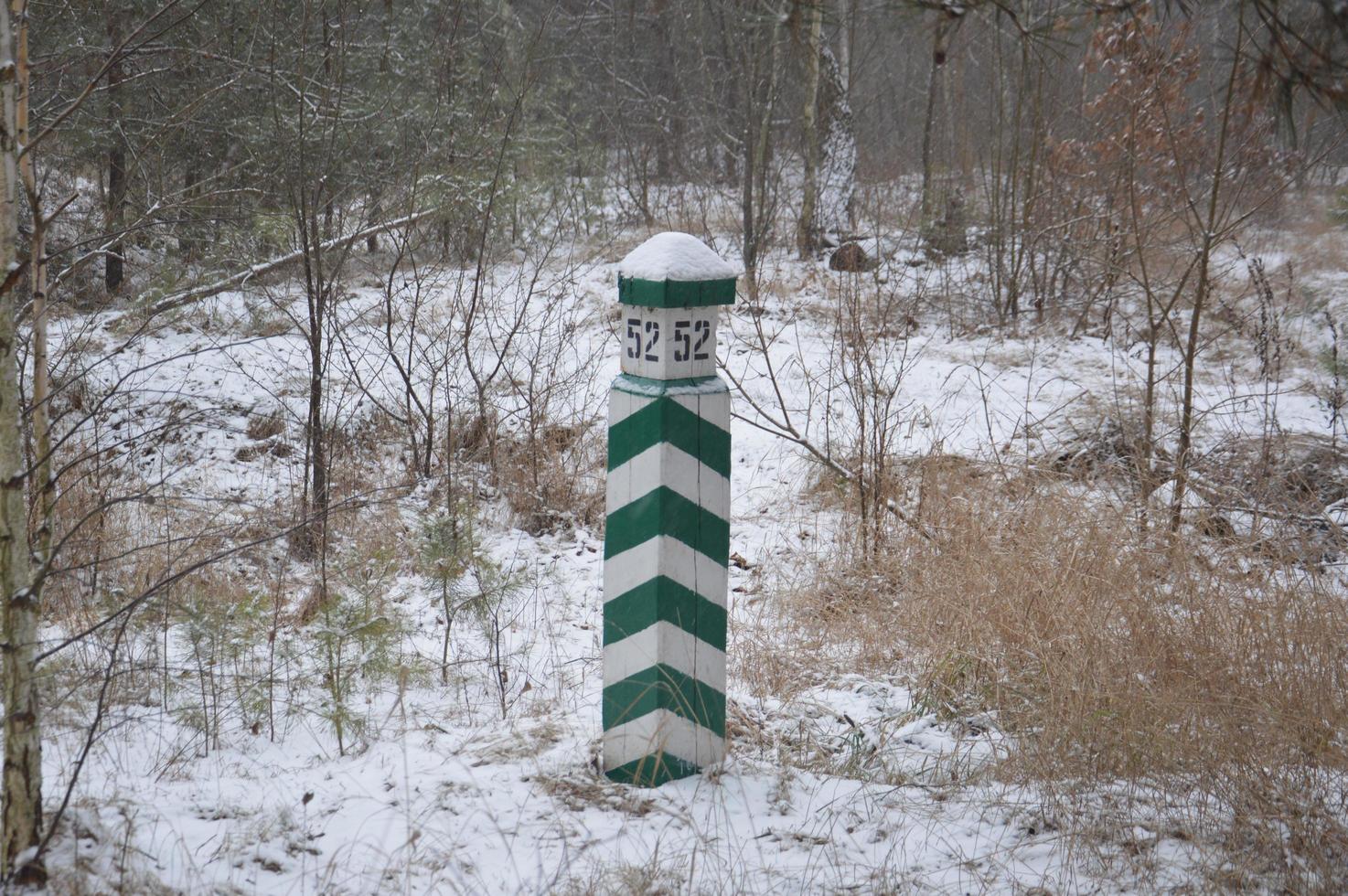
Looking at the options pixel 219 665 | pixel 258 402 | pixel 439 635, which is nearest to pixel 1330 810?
pixel 439 635

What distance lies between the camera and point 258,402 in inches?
290

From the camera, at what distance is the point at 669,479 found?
2578 mm

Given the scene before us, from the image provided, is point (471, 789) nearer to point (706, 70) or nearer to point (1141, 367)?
point (1141, 367)

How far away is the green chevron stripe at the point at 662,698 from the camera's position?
2.63 m

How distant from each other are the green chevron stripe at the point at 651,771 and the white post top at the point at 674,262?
1.22m

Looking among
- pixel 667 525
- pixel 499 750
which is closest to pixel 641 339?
pixel 667 525

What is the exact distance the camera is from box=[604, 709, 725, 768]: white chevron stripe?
Answer: 264cm

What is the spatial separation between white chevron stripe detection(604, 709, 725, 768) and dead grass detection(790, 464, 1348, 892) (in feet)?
2.68

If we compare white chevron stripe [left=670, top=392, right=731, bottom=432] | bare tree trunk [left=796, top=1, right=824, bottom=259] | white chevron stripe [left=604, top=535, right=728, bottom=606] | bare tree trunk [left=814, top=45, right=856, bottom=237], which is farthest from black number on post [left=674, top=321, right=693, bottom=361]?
bare tree trunk [left=814, top=45, right=856, bottom=237]

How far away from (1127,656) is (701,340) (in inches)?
66.5

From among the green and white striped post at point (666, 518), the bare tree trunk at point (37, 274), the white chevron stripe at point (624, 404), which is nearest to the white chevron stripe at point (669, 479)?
the green and white striped post at point (666, 518)

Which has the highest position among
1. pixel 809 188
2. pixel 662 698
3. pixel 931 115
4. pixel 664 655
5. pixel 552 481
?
pixel 931 115

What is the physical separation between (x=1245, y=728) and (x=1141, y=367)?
666cm

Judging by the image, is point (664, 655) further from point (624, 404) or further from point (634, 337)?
point (634, 337)
